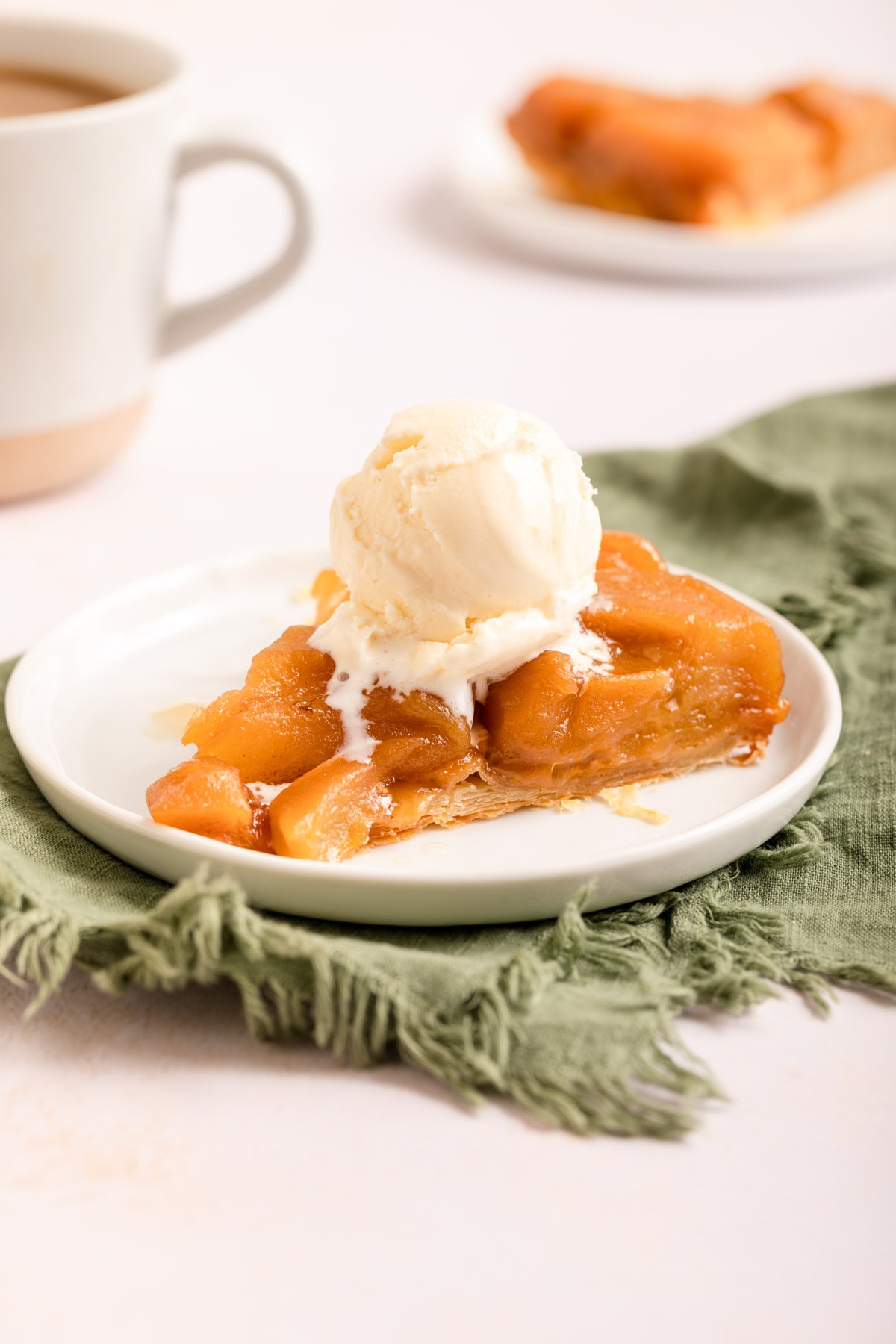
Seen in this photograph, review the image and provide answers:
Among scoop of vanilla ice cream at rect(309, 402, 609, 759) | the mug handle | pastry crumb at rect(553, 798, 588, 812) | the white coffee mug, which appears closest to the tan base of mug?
the white coffee mug

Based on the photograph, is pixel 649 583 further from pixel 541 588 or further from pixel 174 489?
pixel 174 489

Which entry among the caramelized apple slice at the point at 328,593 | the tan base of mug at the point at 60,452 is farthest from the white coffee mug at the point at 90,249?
the caramelized apple slice at the point at 328,593

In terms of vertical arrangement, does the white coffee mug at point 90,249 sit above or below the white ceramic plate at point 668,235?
above

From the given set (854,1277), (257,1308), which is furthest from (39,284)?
(854,1277)

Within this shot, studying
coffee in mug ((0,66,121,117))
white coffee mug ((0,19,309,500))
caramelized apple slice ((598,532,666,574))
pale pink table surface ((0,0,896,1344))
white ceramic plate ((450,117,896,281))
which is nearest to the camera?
pale pink table surface ((0,0,896,1344))

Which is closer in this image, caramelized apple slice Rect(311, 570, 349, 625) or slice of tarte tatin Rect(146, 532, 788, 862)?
slice of tarte tatin Rect(146, 532, 788, 862)

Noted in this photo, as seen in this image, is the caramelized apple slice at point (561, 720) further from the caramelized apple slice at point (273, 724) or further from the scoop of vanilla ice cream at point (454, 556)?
the caramelized apple slice at point (273, 724)

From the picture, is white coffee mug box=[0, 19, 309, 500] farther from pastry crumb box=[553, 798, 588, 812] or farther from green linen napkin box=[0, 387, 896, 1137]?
pastry crumb box=[553, 798, 588, 812]

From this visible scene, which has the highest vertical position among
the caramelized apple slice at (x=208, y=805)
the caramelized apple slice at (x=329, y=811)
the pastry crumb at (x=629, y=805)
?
the caramelized apple slice at (x=208, y=805)
